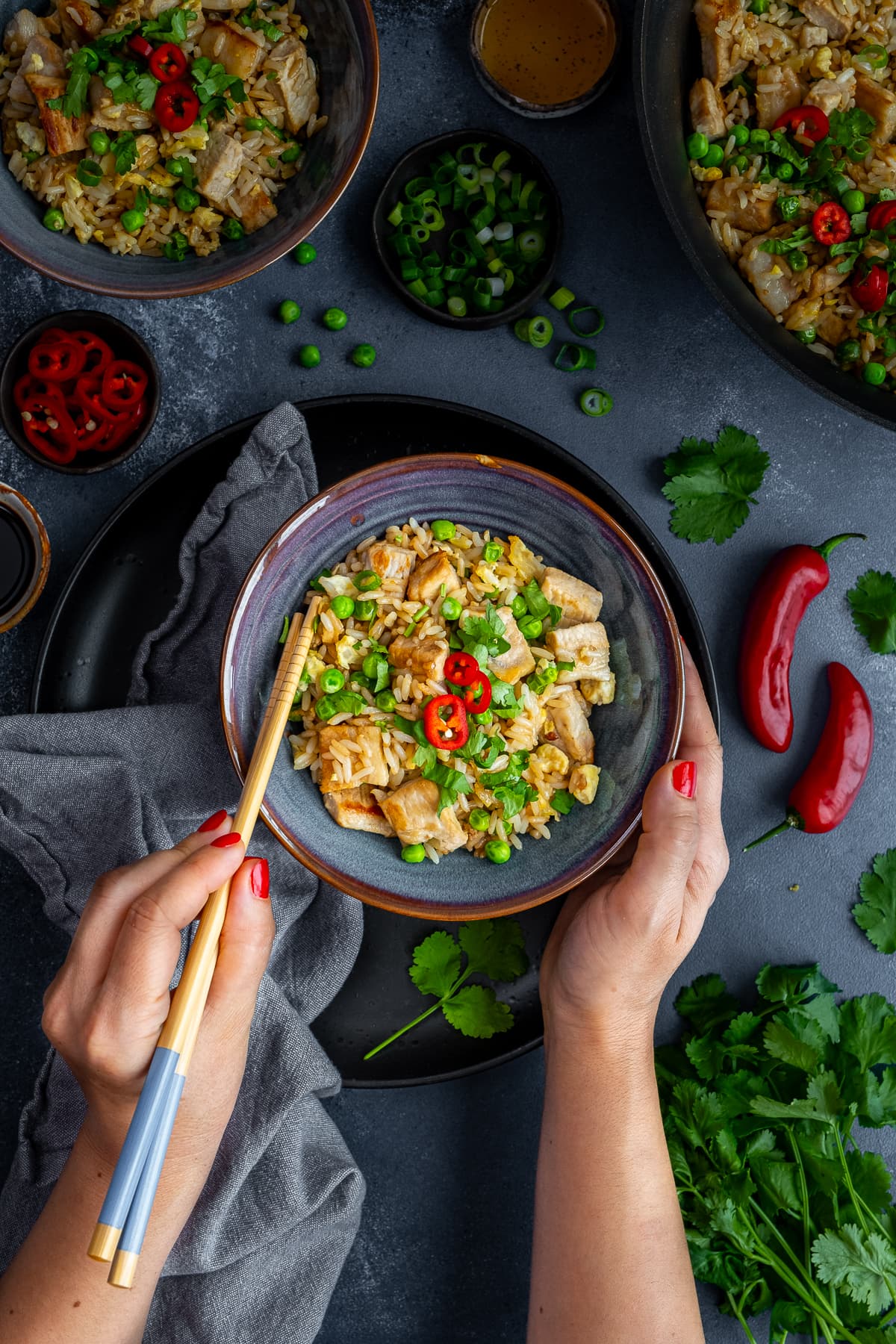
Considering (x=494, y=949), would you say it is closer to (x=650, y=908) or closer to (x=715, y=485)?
(x=650, y=908)

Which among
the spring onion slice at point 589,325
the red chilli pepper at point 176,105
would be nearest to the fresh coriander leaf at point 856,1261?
the spring onion slice at point 589,325

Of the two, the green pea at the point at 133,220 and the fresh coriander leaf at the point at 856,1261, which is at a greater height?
the green pea at the point at 133,220

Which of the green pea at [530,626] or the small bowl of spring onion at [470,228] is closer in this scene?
the green pea at [530,626]

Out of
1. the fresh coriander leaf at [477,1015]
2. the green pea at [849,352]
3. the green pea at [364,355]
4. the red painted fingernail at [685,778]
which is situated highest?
the green pea at [849,352]

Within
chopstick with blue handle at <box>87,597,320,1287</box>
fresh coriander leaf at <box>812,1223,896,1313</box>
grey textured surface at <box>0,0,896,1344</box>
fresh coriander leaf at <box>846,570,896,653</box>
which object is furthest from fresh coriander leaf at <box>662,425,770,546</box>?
fresh coriander leaf at <box>812,1223,896,1313</box>

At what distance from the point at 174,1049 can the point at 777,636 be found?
218 cm

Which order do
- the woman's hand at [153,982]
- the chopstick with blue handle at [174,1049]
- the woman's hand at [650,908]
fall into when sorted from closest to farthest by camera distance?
1. the chopstick with blue handle at [174,1049]
2. the woman's hand at [153,982]
3. the woman's hand at [650,908]

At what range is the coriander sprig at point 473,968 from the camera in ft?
10.0

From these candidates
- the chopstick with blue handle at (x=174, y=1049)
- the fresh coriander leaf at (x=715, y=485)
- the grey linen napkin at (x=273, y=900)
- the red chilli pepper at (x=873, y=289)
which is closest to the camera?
the chopstick with blue handle at (x=174, y=1049)

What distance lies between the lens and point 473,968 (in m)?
3.05

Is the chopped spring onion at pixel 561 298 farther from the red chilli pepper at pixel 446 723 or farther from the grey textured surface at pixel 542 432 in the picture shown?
the red chilli pepper at pixel 446 723

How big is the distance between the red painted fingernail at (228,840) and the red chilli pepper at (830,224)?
240 cm

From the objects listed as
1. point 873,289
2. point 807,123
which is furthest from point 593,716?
point 807,123

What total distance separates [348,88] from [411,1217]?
11.3 ft
